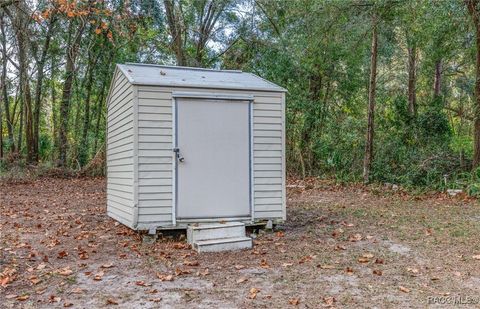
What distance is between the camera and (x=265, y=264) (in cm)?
458

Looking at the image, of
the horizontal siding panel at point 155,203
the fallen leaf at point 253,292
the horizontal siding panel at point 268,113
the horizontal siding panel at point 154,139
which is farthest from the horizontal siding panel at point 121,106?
the fallen leaf at point 253,292

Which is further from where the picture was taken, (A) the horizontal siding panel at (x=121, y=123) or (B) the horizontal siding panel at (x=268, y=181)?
(B) the horizontal siding panel at (x=268, y=181)

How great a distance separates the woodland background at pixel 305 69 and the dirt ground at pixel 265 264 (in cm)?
401

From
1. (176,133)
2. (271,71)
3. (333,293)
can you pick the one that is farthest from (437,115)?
(333,293)

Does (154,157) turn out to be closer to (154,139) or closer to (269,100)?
(154,139)

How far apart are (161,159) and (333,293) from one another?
114 inches

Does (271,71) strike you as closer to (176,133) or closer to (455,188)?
(455,188)

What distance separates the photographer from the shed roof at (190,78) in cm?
568

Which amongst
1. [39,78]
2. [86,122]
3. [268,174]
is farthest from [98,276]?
[39,78]

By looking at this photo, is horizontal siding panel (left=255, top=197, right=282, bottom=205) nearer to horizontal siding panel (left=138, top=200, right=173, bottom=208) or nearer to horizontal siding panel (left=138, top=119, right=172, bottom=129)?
horizontal siding panel (left=138, top=200, right=173, bottom=208)

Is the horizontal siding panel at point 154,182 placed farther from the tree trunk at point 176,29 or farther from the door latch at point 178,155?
the tree trunk at point 176,29

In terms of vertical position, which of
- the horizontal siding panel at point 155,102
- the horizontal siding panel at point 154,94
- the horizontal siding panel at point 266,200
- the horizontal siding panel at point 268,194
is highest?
the horizontal siding panel at point 154,94

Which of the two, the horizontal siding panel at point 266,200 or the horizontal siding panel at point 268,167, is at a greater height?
the horizontal siding panel at point 268,167

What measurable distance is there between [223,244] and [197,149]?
1.33 m
